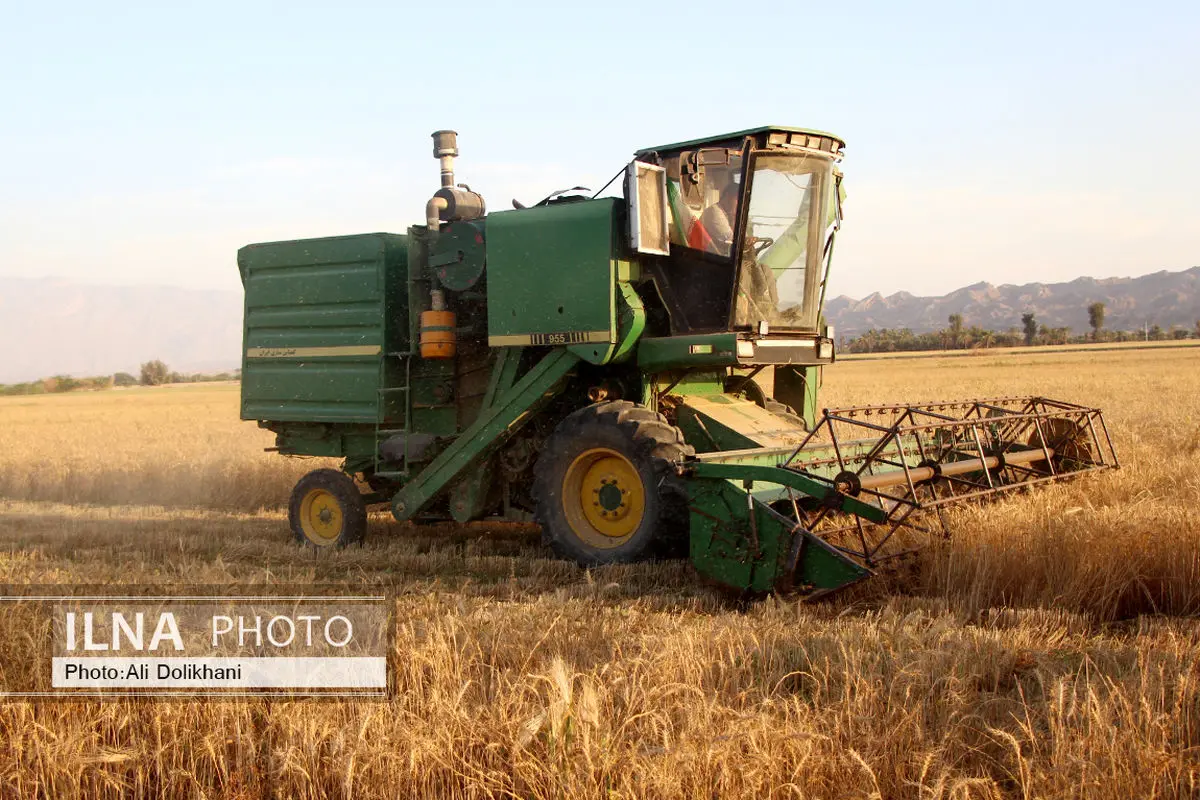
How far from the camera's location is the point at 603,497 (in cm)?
680

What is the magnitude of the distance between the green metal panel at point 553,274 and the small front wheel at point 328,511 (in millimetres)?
1909

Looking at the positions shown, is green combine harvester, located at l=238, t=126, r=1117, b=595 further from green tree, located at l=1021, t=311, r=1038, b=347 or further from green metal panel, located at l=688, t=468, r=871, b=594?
green tree, located at l=1021, t=311, r=1038, b=347

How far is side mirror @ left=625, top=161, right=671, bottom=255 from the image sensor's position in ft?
22.0

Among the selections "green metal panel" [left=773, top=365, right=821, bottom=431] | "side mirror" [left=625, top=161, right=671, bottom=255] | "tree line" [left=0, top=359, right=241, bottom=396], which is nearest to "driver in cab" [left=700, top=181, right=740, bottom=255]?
"side mirror" [left=625, top=161, right=671, bottom=255]

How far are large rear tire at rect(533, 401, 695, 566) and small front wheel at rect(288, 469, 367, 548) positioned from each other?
6.43ft

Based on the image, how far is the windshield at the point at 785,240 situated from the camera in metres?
7.05

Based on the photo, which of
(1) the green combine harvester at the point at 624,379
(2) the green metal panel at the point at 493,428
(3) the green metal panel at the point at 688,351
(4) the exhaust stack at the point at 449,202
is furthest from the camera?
(4) the exhaust stack at the point at 449,202

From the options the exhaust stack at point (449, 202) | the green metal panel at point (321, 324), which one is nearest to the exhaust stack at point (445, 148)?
the exhaust stack at point (449, 202)

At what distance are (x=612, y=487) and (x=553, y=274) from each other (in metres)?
1.56

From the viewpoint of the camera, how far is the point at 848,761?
2.82 metres

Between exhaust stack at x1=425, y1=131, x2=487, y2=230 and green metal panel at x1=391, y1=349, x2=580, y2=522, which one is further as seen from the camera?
exhaust stack at x1=425, y1=131, x2=487, y2=230

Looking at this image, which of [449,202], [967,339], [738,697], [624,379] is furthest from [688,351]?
[967,339]

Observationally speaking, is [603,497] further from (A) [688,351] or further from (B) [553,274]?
(B) [553,274]

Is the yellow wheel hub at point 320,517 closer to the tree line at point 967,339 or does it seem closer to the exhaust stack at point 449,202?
the exhaust stack at point 449,202
